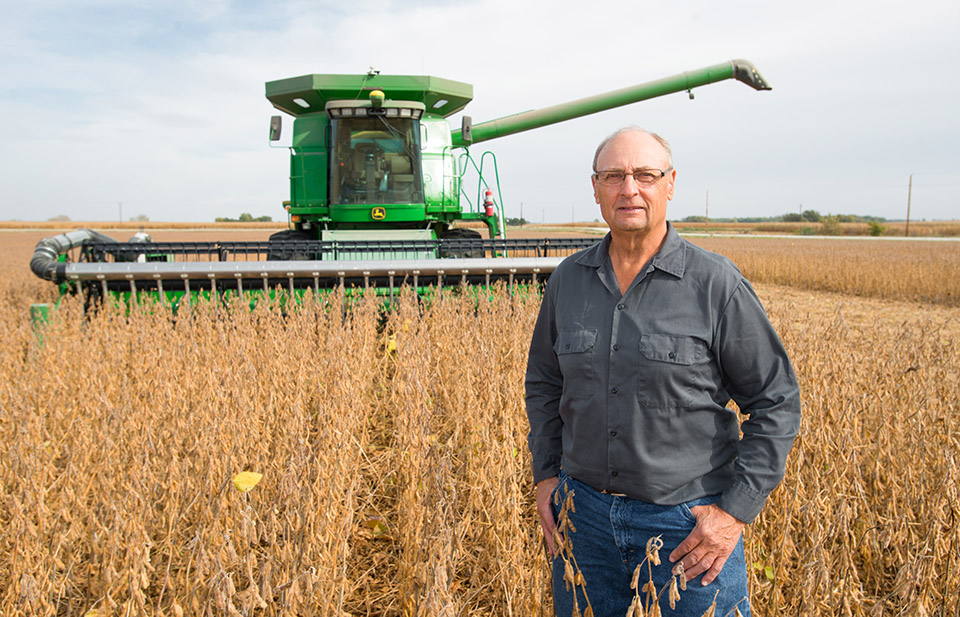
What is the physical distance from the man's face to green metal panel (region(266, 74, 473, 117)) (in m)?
6.18

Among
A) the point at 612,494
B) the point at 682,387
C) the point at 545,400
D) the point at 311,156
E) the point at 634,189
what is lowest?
the point at 612,494

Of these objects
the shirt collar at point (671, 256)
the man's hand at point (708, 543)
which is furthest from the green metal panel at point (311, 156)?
the man's hand at point (708, 543)

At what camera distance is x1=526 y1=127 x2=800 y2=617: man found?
1396mm

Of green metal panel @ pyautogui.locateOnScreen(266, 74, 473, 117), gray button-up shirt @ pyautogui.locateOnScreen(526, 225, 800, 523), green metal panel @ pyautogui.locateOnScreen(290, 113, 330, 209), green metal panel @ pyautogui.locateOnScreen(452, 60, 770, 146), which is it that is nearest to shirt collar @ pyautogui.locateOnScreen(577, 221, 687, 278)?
gray button-up shirt @ pyautogui.locateOnScreen(526, 225, 800, 523)

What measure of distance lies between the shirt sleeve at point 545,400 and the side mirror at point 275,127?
21.0 ft

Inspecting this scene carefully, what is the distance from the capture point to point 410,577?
6.76 ft

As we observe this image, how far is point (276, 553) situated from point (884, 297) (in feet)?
45.8

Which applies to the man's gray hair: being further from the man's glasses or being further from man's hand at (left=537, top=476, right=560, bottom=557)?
man's hand at (left=537, top=476, right=560, bottom=557)

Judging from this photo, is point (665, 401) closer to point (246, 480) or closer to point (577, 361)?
point (577, 361)

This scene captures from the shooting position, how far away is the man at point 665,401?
4.58 ft

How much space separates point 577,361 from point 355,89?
6.48m

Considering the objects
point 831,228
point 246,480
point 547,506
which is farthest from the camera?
point 831,228

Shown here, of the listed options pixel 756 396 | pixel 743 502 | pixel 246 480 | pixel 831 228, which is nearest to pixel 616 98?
pixel 246 480

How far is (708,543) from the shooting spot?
1362 millimetres
